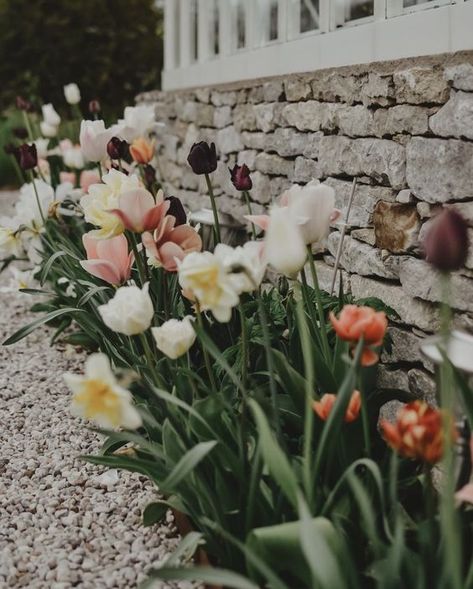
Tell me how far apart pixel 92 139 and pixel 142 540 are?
51.0 inches

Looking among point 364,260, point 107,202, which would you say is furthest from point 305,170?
point 107,202

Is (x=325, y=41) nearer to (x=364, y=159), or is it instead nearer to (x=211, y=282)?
(x=364, y=159)

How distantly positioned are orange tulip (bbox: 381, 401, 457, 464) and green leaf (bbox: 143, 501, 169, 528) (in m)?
0.76

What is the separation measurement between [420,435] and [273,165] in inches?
86.0

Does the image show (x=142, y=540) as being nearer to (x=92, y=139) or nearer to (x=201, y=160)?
(x=201, y=160)

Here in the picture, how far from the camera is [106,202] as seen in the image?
2.12 m

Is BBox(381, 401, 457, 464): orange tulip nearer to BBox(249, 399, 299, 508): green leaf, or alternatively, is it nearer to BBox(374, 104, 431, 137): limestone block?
BBox(249, 399, 299, 508): green leaf

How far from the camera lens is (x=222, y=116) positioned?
4199 millimetres

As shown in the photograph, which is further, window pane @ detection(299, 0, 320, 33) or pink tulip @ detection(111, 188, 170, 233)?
window pane @ detection(299, 0, 320, 33)

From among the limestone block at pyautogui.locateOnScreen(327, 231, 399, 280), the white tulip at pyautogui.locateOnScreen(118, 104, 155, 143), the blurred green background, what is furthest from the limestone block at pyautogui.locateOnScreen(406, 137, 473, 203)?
the blurred green background

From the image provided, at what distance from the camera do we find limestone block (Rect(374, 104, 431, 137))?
225cm

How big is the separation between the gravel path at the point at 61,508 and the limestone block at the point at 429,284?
2.81ft

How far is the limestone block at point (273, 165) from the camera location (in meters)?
3.30

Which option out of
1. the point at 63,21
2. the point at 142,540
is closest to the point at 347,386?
the point at 142,540
